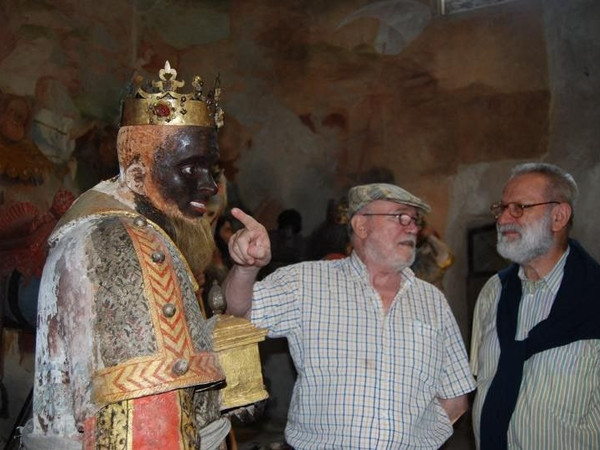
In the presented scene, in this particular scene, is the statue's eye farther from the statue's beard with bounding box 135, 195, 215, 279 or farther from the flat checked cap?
the flat checked cap

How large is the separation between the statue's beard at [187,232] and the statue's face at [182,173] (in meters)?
0.02

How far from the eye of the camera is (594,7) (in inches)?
303

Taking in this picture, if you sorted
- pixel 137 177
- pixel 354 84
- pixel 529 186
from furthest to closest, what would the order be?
pixel 354 84
pixel 529 186
pixel 137 177

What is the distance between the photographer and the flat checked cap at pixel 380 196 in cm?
384

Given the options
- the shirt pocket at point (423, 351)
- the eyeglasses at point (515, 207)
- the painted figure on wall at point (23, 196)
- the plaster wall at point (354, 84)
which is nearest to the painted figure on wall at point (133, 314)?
the shirt pocket at point (423, 351)

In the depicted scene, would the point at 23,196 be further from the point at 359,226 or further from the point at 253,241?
the point at 253,241

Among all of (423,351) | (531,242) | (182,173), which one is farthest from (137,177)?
(531,242)

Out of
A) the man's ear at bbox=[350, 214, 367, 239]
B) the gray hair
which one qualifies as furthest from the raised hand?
the gray hair

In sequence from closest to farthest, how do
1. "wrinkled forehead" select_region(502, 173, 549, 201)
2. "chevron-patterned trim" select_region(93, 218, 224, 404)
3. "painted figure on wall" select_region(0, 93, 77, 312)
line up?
1. "chevron-patterned trim" select_region(93, 218, 224, 404)
2. "wrinkled forehead" select_region(502, 173, 549, 201)
3. "painted figure on wall" select_region(0, 93, 77, 312)

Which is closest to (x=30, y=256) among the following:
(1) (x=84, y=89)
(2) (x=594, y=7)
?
(1) (x=84, y=89)

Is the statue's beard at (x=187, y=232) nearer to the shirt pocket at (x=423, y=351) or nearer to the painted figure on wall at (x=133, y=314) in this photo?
the painted figure on wall at (x=133, y=314)

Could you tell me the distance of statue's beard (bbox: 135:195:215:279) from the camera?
2025mm

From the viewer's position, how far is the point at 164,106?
2.06m

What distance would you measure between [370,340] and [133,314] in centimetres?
204
